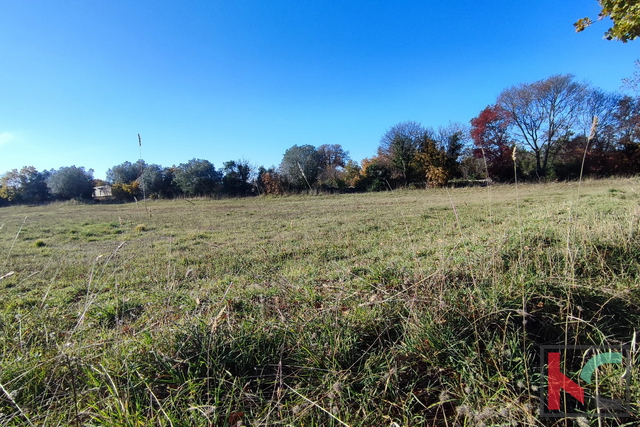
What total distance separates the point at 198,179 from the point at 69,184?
1875 centimetres

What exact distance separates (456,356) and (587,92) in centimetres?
3393

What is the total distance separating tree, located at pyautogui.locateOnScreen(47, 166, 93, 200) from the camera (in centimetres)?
3064

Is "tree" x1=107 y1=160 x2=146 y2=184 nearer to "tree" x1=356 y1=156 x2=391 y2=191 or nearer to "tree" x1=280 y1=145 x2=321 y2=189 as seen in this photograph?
"tree" x1=280 y1=145 x2=321 y2=189

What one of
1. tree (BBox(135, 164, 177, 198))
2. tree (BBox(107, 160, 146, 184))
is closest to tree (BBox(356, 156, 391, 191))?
tree (BBox(135, 164, 177, 198))

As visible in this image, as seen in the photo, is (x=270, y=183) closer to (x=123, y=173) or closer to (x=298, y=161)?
(x=298, y=161)

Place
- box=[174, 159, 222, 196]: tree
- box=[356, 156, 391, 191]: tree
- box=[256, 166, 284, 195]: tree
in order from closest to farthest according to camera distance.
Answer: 1. box=[256, 166, 284, 195]: tree
2. box=[174, 159, 222, 196]: tree
3. box=[356, 156, 391, 191]: tree

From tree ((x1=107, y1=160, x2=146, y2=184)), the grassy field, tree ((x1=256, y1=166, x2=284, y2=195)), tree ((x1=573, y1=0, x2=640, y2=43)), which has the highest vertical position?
tree ((x1=107, y1=160, x2=146, y2=184))

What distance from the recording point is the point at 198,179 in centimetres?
2548

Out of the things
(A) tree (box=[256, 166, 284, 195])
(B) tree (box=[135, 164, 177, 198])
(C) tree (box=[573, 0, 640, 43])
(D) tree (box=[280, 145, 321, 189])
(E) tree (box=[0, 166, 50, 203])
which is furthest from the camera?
(E) tree (box=[0, 166, 50, 203])

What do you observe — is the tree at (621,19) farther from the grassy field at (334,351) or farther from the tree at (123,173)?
the tree at (123,173)

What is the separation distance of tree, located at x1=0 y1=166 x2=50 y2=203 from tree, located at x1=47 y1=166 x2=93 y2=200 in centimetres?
138

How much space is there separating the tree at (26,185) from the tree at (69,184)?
1.38 metres

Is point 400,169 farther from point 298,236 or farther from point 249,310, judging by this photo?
point 249,310

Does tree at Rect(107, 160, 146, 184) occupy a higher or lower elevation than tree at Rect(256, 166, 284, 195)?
higher
